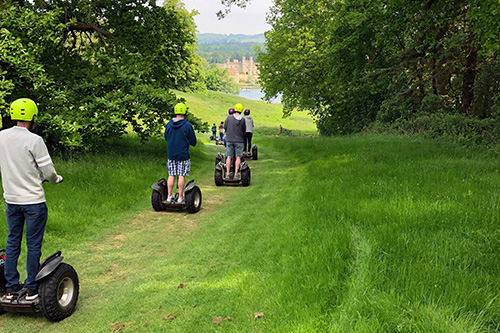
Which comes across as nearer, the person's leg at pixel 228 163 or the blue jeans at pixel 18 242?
the blue jeans at pixel 18 242

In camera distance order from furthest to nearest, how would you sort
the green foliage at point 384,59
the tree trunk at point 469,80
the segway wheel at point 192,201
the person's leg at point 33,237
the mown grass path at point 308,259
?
1. the tree trunk at point 469,80
2. the green foliage at point 384,59
3. the segway wheel at point 192,201
4. the person's leg at point 33,237
5. the mown grass path at point 308,259

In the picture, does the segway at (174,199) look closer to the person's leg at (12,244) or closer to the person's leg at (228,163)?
the person's leg at (228,163)

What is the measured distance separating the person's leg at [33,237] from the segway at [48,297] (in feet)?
0.28

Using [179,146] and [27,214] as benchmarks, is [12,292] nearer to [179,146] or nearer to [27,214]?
[27,214]

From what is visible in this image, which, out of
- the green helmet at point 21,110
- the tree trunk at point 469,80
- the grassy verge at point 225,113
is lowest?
the grassy verge at point 225,113

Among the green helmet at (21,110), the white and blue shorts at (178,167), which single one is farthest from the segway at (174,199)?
the green helmet at (21,110)

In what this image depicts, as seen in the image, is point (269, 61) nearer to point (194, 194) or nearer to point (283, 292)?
point (194, 194)

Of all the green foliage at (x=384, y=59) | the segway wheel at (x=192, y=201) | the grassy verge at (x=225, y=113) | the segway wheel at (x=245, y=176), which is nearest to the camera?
the segway wheel at (x=192, y=201)

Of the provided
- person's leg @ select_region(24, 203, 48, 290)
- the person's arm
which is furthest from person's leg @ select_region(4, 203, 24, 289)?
the person's arm

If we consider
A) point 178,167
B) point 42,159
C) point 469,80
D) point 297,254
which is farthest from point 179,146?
point 469,80

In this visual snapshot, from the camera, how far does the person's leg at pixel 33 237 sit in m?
3.68

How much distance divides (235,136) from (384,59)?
43.4 ft

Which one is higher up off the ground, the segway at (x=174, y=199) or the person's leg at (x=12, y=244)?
the person's leg at (x=12, y=244)

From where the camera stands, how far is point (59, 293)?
3838 millimetres
